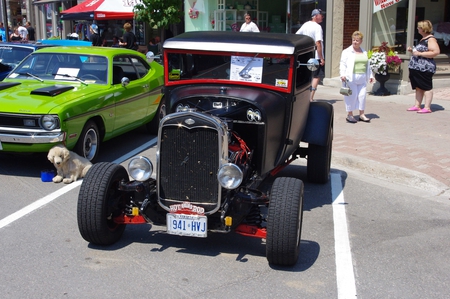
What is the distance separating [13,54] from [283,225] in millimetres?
8781

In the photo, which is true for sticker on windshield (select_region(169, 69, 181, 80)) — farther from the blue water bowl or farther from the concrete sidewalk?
the concrete sidewalk

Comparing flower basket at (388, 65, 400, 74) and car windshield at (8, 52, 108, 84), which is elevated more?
car windshield at (8, 52, 108, 84)

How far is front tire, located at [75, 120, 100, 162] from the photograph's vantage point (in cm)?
766

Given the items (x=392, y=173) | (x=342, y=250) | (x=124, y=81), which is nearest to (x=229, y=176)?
(x=342, y=250)

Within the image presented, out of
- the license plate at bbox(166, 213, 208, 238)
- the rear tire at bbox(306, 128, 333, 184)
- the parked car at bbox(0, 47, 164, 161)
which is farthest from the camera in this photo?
the parked car at bbox(0, 47, 164, 161)

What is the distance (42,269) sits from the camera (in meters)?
4.61

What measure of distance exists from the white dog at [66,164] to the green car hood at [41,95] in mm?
513

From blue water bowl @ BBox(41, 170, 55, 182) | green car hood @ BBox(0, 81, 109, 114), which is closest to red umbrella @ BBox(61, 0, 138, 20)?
green car hood @ BBox(0, 81, 109, 114)

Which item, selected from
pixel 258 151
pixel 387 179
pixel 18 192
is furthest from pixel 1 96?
pixel 387 179

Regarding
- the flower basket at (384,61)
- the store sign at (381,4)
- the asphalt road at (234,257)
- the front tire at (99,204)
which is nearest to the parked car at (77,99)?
the asphalt road at (234,257)

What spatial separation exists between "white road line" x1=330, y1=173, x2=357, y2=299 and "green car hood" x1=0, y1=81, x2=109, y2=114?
358cm

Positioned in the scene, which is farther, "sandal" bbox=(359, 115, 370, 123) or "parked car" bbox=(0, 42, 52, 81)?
"parked car" bbox=(0, 42, 52, 81)

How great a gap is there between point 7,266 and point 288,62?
3178 mm

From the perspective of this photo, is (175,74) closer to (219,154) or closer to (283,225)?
(219,154)
